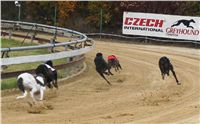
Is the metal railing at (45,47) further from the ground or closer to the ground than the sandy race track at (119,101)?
further from the ground

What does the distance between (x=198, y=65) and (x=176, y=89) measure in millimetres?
4698

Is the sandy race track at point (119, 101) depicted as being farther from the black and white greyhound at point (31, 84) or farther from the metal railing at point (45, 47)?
the metal railing at point (45, 47)

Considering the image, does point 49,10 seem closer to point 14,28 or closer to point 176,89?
point 14,28

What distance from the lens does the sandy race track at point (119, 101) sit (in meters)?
8.62

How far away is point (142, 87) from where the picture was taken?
12023 mm

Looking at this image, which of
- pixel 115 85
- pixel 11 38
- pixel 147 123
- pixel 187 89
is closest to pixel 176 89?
pixel 187 89

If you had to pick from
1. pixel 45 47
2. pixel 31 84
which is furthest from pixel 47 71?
pixel 45 47

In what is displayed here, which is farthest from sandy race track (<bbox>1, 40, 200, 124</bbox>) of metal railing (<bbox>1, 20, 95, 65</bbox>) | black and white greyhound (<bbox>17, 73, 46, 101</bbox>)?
metal railing (<bbox>1, 20, 95, 65</bbox>)

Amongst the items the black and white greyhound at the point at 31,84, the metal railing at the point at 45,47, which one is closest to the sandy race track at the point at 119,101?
the black and white greyhound at the point at 31,84

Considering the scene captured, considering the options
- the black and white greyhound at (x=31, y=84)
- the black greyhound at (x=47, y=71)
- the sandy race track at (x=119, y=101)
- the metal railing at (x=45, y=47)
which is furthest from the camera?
the metal railing at (x=45, y=47)

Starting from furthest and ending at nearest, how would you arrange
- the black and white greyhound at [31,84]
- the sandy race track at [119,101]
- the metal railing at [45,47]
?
1. the metal railing at [45,47]
2. the black and white greyhound at [31,84]
3. the sandy race track at [119,101]

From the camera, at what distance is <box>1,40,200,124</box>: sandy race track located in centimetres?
862

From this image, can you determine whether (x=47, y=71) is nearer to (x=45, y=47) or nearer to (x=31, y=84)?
(x=31, y=84)

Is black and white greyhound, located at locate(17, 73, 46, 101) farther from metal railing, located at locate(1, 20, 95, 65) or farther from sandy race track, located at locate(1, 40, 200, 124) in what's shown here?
metal railing, located at locate(1, 20, 95, 65)
